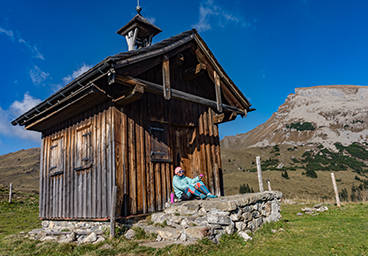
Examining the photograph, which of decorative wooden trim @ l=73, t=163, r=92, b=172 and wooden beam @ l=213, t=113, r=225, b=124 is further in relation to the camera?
wooden beam @ l=213, t=113, r=225, b=124

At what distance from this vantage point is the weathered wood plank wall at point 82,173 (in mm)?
7914

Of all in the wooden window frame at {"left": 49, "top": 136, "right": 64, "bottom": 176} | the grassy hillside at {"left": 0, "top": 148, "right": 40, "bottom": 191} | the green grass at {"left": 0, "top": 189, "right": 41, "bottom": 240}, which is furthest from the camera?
the grassy hillside at {"left": 0, "top": 148, "right": 40, "bottom": 191}

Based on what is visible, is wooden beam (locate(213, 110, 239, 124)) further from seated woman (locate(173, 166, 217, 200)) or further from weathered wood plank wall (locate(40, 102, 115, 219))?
weathered wood plank wall (locate(40, 102, 115, 219))

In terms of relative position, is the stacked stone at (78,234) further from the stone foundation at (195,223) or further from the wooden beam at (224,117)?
the wooden beam at (224,117)

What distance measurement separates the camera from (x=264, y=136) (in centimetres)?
9138

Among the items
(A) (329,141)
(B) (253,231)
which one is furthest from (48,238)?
(A) (329,141)

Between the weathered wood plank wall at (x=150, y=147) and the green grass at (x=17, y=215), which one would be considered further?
the green grass at (x=17, y=215)

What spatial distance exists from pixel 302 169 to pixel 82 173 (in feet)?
148

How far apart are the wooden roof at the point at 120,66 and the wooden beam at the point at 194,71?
41 centimetres

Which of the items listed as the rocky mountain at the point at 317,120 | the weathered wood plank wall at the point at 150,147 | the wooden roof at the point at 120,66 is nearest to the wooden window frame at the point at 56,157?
the wooden roof at the point at 120,66

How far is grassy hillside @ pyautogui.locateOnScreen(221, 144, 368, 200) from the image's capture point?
3409cm

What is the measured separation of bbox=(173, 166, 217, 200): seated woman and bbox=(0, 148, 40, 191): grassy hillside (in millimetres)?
46255

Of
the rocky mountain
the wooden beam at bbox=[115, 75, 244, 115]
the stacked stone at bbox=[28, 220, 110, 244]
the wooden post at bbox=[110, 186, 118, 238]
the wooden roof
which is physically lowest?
the stacked stone at bbox=[28, 220, 110, 244]

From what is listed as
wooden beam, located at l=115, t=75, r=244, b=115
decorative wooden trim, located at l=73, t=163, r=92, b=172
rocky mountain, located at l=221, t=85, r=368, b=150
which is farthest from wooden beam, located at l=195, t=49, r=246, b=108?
rocky mountain, located at l=221, t=85, r=368, b=150
